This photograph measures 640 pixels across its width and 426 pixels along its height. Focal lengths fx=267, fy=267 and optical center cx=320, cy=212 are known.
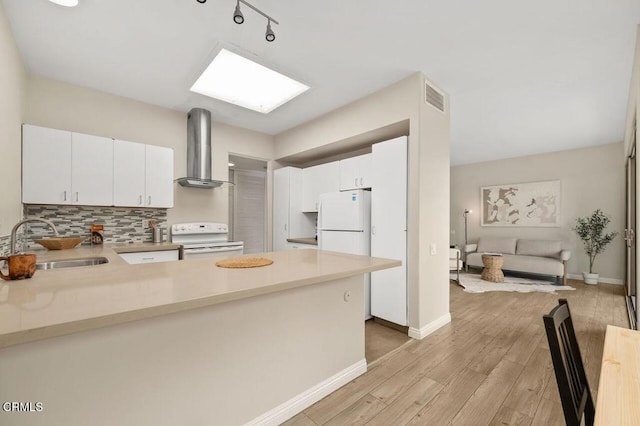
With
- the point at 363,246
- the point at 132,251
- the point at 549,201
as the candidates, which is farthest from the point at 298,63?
the point at 549,201

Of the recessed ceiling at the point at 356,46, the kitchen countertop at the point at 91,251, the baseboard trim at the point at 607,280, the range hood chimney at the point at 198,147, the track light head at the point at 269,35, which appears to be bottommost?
the baseboard trim at the point at 607,280

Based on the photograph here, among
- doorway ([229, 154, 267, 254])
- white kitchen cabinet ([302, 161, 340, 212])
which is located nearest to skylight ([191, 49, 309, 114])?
white kitchen cabinet ([302, 161, 340, 212])

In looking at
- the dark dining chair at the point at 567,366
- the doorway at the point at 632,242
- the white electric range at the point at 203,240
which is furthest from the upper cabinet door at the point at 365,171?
the doorway at the point at 632,242

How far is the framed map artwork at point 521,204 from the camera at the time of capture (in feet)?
18.4

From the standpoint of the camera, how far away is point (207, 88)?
2814 mm

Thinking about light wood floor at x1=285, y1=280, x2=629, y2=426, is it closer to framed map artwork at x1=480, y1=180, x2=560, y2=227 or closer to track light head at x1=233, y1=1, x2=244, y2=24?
track light head at x1=233, y1=1, x2=244, y2=24

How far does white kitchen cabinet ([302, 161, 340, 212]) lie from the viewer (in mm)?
3875

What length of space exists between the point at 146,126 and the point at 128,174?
721 mm

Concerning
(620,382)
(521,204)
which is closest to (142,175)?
(620,382)

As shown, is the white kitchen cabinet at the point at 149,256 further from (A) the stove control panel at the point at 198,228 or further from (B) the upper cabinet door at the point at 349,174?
(B) the upper cabinet door at the point at 349,174

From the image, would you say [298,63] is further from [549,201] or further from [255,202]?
[549,201]

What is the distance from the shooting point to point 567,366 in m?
0.93

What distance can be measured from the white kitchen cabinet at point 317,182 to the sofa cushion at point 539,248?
15.1 ft

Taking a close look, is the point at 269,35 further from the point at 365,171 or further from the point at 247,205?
the point at 247,205
